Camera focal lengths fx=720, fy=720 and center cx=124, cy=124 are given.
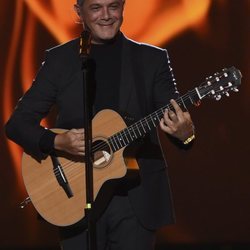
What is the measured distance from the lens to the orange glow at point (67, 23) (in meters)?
4.74

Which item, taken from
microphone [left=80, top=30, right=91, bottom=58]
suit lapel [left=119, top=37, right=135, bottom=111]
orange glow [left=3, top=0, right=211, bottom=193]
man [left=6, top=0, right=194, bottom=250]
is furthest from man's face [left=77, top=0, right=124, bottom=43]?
orange glow [left=3, top=0, right=211, bottom=193]

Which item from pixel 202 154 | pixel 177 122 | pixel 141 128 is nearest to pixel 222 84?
pixel 177 122

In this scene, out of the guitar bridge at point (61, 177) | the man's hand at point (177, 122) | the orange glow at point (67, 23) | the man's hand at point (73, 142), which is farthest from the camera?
the orange glow at point (67, 23)

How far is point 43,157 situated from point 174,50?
6.42ft

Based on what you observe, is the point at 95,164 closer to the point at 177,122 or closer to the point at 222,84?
the point at 177,122

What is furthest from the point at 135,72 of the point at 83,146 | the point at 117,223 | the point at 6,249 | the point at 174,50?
the point at 6,249

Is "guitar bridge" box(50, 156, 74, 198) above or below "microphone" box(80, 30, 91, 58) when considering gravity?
below

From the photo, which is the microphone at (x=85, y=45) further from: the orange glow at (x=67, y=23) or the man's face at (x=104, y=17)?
the orange glow at (x=67, y=23)

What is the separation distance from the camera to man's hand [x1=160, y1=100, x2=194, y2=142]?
2.74 metres

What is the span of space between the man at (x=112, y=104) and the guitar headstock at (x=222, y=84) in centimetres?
16

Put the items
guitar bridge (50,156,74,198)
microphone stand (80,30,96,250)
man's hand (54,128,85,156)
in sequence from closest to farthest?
microphone stand (80,30,96,250) < man's hand (54,128,85,156) < guitar bridge (50,156,74,198)

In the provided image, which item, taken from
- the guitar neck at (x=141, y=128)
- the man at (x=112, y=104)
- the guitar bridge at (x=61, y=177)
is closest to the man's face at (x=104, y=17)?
the man at (x=112, y=104)

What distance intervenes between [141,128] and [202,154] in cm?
198

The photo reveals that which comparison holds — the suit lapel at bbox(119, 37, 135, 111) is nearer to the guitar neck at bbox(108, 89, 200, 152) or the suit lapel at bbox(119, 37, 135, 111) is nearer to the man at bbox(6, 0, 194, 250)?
the man at bbox(6, 0, 194, 250)
